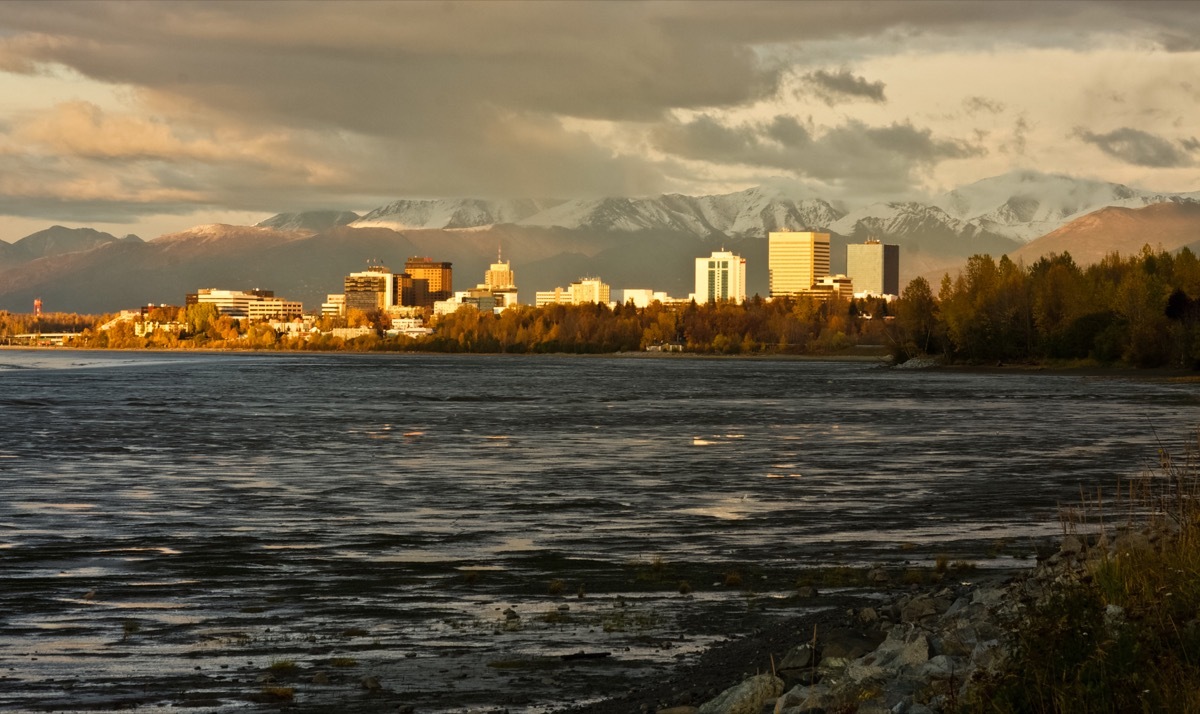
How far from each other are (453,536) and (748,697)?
17.9m

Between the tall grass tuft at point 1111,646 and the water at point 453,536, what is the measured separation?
5965 millimetres

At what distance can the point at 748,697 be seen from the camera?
620 inches

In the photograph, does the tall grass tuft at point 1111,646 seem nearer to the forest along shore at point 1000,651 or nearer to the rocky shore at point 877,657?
the forest along shore at point 1000,651

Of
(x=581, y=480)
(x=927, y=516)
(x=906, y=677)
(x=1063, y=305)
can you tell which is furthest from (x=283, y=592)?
(x=1063, y=305)

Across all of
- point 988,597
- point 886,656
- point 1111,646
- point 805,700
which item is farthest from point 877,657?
point 1111,646

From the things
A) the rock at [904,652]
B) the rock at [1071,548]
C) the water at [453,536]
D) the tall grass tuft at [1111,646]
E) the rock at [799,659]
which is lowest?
the water at [453,536]

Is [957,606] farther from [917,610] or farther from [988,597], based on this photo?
[917,610]

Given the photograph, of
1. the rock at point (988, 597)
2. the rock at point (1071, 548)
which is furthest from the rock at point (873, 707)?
the rock at point (1071, 548)

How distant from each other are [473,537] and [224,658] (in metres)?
13.3

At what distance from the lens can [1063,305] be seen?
647 feet

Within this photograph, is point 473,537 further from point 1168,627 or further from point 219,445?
point 219,445

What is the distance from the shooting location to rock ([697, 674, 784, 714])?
51.4ft

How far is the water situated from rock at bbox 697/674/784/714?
230 centimetres

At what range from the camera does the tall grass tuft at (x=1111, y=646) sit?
12.6m
